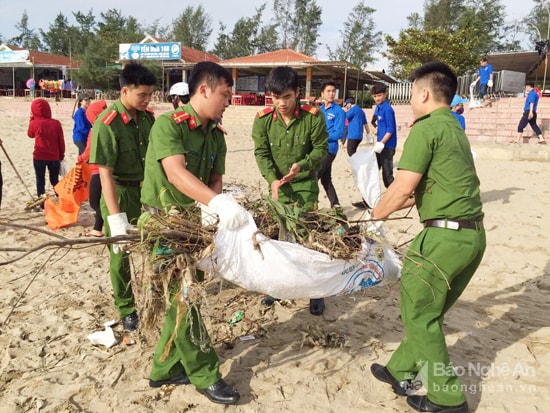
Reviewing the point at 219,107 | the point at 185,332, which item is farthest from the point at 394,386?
the point at 219,107

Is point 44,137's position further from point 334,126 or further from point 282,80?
point 282,80

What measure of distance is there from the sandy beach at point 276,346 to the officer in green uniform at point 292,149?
466mm

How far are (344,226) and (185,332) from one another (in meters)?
1.08

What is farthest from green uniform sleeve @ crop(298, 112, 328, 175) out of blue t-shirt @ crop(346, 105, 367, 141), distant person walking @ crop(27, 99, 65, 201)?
distant person walking @ crop(27, 99, 65, 201)

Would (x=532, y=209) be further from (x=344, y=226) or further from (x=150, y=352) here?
(x=150, y=352)

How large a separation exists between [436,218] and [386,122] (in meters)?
4.51

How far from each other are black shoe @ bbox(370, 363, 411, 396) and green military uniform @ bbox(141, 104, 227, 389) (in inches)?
37.8

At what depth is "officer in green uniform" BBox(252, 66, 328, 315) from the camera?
3.56 metres

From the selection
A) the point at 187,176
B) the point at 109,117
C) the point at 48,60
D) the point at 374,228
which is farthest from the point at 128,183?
the point at 48,60

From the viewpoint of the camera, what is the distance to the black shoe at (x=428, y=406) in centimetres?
234

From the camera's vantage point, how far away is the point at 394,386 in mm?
2592

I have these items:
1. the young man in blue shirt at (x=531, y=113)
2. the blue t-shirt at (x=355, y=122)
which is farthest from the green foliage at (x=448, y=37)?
the blue t-shirt at (x=355, y=122)

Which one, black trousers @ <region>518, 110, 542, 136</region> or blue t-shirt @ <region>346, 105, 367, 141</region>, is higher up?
black trousers @ <region>518, 110, 542, 136</region>

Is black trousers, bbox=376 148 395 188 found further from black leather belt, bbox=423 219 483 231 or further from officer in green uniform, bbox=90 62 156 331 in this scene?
black leather belt, bbox=423 219 483 231
